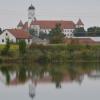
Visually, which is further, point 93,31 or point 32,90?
point 93,31

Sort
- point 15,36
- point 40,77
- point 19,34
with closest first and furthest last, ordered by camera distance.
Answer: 1. point 40,77
2. point 15,36
3. point 19,34

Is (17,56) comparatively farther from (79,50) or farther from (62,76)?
(62,76)

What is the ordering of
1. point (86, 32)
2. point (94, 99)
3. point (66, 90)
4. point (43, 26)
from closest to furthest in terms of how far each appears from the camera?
point (94, 99) < point (66, 90) < point (86, 32) < point (43, 26)

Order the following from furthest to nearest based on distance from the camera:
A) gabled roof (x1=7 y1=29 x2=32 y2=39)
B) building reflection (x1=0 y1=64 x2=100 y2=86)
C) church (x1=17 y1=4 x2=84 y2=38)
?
church (x1=17 y1=4 x2=84 y2=38), gabled roof (x1=7 y1=29 x2=32 y2=39), building reflection (x1=0 y1=64 x2=100 y2=86)

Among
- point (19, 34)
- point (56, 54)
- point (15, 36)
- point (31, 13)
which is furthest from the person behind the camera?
point (31, 13)

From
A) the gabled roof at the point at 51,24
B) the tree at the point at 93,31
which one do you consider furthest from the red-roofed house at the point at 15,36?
the gabled roof at the point at 51,24

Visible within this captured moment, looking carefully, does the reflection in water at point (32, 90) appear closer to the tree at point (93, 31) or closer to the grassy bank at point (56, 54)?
the grassy bank at point (56, 54)

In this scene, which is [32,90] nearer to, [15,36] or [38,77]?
[38,77]

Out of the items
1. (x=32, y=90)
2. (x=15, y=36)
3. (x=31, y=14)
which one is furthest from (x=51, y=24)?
(x=32, y=90)

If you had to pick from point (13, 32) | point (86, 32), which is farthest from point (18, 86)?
point (86, 32)

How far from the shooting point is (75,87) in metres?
26.1

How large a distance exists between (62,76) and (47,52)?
19.3 meters

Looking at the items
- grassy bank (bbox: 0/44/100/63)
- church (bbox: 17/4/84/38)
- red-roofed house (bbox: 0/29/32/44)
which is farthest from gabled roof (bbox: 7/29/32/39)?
church (bbox: 17/4/84/38)

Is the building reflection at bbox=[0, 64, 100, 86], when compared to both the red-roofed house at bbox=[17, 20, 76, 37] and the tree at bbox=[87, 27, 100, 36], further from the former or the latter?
the red-roofed house at bbox=[17, 20, 76, 37]
